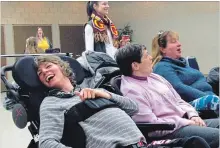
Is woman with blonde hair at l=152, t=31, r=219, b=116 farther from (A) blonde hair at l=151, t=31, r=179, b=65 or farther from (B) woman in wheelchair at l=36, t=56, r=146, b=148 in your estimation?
(B) woman in wheelchair at l=36, t=56, r=146, b=148

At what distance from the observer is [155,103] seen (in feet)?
6.27

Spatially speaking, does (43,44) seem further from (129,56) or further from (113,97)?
(113,97)

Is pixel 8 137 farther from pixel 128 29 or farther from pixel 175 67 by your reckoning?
pixel 128 29

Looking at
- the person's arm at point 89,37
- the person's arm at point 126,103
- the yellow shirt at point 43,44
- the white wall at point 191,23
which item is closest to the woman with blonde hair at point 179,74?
the person's arm at point 126,103

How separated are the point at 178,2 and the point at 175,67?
6.29 meters

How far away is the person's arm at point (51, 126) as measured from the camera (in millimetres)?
1529

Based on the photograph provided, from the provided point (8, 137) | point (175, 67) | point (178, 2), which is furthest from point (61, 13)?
point (175, 67)

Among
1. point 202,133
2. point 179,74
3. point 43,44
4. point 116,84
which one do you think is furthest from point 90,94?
point 43,44

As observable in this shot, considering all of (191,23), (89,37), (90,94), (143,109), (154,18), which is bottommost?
(143,109)

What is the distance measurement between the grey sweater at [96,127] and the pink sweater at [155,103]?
0.19 m

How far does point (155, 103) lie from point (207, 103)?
0.33m

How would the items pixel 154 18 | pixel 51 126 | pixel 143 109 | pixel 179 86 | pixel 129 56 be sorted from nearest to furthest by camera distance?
1. pixel 51 126
2. pixel 143 109
3. pixel 129 56
4. pixel 179 86
5. pixel 154 18

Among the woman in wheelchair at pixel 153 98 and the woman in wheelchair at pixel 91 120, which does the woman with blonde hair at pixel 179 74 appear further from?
the woman in wheelchair at pixel 91 120

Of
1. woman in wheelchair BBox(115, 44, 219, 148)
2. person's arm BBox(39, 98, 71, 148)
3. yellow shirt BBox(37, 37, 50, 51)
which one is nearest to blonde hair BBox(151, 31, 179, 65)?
woman in wheelchair BBox(115, 44, 219, 148)
